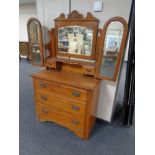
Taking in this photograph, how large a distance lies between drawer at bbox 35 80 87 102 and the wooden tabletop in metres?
0.06

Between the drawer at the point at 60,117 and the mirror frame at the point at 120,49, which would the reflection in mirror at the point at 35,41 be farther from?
the mirror frame at the point at 120,49

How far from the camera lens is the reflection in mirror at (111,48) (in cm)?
139

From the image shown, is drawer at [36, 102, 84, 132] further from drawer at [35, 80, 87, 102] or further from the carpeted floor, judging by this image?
drawer at [35, 80, 87, 102]

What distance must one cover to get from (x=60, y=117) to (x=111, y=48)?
1124mm

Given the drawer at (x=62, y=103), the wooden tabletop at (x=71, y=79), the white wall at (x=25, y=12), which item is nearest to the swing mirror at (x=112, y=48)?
the wooden tabletop at (x=71, y=79)

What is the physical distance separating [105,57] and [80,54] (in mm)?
362

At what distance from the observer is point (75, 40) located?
68.0 inches

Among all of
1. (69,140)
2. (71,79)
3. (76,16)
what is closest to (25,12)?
(76,16)

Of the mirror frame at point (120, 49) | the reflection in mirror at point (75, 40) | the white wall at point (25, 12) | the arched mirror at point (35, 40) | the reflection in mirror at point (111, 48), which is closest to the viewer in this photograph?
the mirror frame at point (120, 49)

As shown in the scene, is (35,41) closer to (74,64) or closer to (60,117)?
(74,64)
